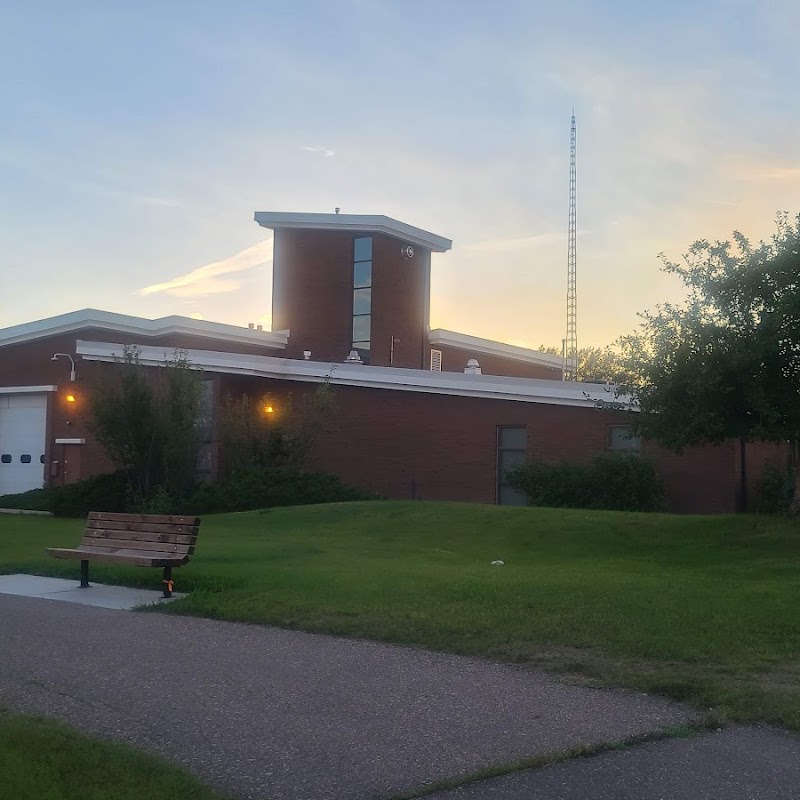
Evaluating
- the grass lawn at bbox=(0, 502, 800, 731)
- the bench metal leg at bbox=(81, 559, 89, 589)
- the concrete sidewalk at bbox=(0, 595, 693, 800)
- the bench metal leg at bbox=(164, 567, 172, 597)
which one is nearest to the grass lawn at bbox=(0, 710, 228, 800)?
the concrete sidewalk at bbox=(0, 595, 693, 800)

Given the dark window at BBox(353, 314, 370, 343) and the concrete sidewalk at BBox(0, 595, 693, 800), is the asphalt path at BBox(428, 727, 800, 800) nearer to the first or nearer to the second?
the concrete sidewalk at BBox(0, 595, 693, 800)

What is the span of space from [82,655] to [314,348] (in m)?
30.2

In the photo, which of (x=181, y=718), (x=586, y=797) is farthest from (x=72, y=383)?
(x=586, y=797)

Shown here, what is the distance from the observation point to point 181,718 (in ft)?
21.0

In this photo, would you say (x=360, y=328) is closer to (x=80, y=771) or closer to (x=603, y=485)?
(x=603, y=485)

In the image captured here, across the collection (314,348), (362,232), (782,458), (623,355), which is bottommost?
(782,458)

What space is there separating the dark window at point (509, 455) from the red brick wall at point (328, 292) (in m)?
11.9

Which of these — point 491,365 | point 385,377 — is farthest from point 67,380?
point 491,365

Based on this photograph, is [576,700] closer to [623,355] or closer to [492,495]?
[623,355]

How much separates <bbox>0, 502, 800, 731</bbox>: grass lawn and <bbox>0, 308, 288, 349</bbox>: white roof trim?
12229 millimetres

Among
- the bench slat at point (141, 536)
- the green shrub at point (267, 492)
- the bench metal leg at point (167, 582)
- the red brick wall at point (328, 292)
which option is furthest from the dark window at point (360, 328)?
the bench metal leg at point (167, 582)

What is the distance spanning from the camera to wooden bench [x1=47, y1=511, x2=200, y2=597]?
38.2 ft

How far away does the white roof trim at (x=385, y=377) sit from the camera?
85.5ft

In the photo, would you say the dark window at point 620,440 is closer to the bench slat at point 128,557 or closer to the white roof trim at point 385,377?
the white roof trim at point 385,377
